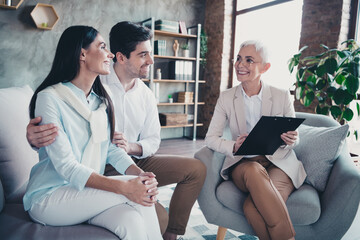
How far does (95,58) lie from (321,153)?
4.38 ft

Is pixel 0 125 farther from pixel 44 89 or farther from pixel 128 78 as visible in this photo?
pixel 128 78

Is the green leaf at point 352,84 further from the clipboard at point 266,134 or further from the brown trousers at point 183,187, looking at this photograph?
the brown trousers at point 183,187

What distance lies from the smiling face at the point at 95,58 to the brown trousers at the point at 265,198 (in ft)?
2.94

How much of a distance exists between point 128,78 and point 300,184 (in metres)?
1.20

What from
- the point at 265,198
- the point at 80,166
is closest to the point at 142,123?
the point at 80,166

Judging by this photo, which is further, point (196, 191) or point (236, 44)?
point (236, 44)

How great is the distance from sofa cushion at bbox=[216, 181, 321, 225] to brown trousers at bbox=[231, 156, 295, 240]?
4 cm

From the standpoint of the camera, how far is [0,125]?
49.0 inches

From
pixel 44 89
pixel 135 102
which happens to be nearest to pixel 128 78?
pixel 135 102

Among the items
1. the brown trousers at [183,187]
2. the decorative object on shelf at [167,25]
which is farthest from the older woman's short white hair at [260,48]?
the decorative object on shelf at [167,25]

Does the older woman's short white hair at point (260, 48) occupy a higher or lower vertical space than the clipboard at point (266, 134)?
higher

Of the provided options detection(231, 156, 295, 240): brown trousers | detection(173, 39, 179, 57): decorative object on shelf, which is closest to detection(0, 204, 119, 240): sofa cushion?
detection(231, 156, 295, 240): brown trousers

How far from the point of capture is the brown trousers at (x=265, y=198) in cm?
132

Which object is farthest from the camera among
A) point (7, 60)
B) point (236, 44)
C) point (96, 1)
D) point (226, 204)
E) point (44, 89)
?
point (236, 44)
